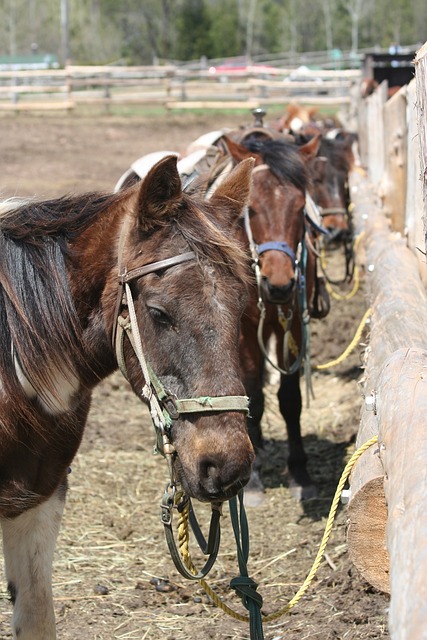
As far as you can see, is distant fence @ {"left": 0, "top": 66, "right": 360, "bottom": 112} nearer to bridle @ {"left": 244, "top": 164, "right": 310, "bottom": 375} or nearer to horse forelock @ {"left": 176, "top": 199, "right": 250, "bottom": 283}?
bridle @ {"left": 244, "top": 164, "right": 310, "bottom": 375}

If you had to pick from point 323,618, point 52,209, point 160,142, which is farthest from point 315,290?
point 160,142

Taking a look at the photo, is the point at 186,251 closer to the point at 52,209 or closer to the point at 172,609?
the point at 52,209

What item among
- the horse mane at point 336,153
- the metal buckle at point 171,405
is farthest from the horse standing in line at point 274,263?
the horse mane at point 336,153

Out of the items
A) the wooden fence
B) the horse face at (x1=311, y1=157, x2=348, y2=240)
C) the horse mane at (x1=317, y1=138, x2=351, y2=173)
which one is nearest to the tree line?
the horse mane at (x1=317, y1=138, x2=351, y2=173)

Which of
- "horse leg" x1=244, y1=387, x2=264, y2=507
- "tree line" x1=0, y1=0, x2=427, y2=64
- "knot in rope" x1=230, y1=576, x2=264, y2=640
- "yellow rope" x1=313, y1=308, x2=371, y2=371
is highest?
"tree line" x1=0, y1=0, x2=427, y2=64

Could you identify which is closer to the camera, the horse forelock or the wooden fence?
the wooden fence

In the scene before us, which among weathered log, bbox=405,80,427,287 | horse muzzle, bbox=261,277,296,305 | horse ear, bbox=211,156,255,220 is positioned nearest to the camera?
horse ear, bbox=211,156,255,220

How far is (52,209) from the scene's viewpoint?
9.57 ft

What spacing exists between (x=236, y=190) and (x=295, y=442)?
2.87 metres

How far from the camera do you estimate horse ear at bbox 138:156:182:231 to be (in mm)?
2498

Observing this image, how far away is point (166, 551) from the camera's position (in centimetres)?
446

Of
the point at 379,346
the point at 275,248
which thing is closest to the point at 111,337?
the point at 379,346

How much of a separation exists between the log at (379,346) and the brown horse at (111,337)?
1.50ft

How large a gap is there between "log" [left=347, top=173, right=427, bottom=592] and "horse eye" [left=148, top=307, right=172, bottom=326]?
0.79 m
